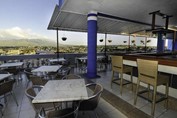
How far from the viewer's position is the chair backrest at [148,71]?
226 centimetres

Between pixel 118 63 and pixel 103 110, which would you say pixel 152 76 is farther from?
pixel 103 110

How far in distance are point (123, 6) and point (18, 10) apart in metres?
6.41

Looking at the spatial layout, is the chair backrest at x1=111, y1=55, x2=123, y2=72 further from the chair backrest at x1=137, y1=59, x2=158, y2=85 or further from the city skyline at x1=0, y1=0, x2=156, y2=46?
the city skyline at x1=0, y1=0, x2=156, y2=46

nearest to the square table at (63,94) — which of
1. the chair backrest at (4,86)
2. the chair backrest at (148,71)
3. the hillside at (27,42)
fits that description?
the chair backrest at (4,86)

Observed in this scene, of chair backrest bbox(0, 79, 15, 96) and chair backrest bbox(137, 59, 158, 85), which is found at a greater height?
chair backrest bbox(137, 59, 158, 85)

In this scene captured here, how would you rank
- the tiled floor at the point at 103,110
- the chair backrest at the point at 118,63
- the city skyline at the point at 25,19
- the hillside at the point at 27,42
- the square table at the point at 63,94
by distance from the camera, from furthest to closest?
the hillside at the point at 27,42 → the city skyline at the point at 25,19 → the chair backrest at the point at 118,63 → the tiled floor at the point at 103,110 → the square table at the point at 63,94

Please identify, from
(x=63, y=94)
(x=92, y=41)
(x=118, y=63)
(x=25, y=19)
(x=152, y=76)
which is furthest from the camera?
(x=25, y=19)

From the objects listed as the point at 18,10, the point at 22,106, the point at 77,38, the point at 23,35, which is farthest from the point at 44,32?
the point at 22,106

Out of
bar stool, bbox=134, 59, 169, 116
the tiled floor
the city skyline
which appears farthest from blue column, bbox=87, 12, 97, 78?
the city skyline

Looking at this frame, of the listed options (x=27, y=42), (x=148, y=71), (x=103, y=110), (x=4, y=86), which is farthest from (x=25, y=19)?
(x=148, y=71)

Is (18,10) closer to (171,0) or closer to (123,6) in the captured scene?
(123,6)

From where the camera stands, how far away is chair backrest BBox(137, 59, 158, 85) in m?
2.26

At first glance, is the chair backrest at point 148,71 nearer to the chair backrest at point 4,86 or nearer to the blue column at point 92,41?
the blue column at point 92,41

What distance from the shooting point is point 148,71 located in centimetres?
238
